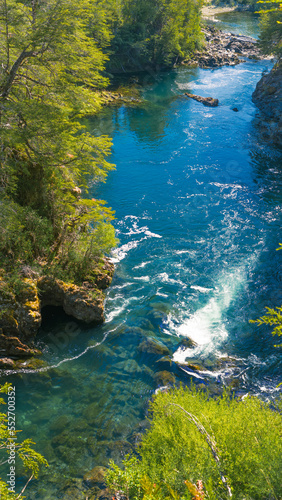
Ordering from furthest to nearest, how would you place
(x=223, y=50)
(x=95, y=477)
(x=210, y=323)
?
(x=223, y=50) < (x=210, y=323) < (x=95, y=477)

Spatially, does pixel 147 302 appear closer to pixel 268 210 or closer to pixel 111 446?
pixel 111 446

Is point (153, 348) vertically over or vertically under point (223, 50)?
under

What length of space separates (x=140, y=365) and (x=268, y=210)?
15129 mm

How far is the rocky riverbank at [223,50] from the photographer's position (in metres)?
54.9

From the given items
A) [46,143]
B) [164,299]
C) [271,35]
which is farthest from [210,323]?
[271,35]

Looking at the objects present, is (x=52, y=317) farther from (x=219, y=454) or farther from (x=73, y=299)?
(x=219, y=454)

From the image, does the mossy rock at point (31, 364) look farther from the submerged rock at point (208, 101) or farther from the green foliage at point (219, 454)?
the submerged rock at point (208, 101)

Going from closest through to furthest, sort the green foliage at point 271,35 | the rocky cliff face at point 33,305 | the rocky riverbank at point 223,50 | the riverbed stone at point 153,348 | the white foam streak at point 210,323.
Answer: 1. the rocky cliff face at point 33,305
2. the riverbed stone at point 153,348
3. the white foam streak at point 210,323
4. the green foliage at point 271,35
5. the rocky riverbank at point 223,50

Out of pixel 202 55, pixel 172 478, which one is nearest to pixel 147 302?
pixel 172 478

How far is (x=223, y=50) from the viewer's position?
58844mm

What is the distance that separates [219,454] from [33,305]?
873cm

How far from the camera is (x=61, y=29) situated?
13.4 m

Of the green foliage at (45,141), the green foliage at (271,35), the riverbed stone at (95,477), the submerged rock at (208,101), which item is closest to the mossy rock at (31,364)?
the green foliage at (45,141)

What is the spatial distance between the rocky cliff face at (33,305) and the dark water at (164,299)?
2.40ft
